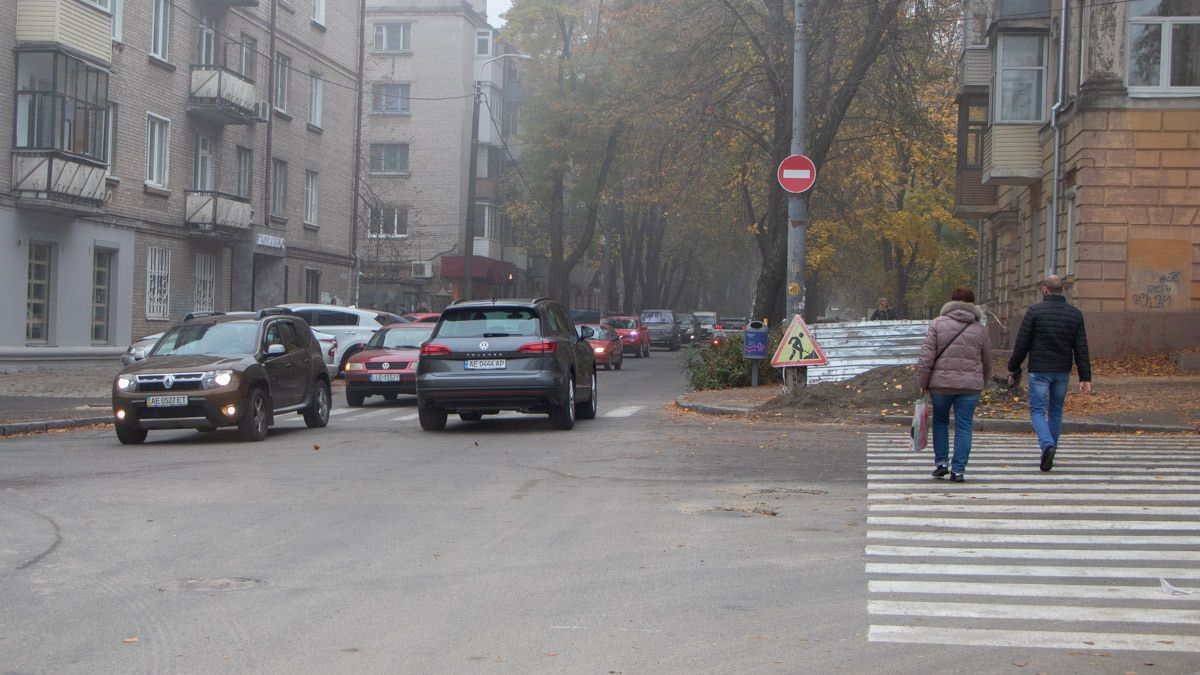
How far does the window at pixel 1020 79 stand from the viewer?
102 ft

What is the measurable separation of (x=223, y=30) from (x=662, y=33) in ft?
44.0

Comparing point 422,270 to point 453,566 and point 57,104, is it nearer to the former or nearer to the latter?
point 57,104

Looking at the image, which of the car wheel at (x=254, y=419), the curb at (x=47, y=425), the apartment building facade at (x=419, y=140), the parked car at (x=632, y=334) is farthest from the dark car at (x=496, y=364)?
the apartment building facade at (x=419, y=140)

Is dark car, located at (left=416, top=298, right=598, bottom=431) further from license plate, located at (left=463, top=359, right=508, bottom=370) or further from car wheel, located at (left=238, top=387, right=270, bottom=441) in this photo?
car wheel, located at (left=238, top=387, right=270, bottom=441)

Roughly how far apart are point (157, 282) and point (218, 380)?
66.3 feet

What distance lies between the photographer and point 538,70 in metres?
50.9

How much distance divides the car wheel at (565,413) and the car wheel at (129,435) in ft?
16.1

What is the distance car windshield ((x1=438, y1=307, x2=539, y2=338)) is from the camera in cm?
1695

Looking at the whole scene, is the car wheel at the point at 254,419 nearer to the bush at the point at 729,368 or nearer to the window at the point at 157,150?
the bush at the point at 729,368

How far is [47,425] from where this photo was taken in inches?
716

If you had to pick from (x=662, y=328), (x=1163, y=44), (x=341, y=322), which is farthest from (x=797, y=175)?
(x=662, y=328)

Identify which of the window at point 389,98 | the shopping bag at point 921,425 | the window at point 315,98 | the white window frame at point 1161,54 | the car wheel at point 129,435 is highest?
the window at point 389,98

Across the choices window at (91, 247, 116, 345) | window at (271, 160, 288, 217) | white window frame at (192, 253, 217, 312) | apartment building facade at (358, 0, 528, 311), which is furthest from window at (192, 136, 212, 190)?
apartment building facade at (358, 0, 528, 311)

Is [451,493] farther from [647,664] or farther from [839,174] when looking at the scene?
[839,174]
